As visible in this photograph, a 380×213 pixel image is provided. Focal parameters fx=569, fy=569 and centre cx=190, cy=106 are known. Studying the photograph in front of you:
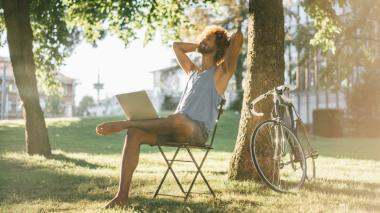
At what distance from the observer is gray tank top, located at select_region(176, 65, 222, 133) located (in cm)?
610

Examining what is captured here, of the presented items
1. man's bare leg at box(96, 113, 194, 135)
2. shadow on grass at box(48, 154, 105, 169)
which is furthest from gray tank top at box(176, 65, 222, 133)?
shadow on grass at box(48, 154, 105, 169)

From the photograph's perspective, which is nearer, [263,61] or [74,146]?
[263,61]

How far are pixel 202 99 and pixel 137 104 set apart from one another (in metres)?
0.71

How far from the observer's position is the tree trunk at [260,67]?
7812 millimetres

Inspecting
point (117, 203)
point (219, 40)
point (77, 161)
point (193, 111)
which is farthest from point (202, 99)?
point (77, 161)

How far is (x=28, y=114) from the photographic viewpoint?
1316cm

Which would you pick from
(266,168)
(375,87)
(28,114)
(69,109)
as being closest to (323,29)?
(28,114)

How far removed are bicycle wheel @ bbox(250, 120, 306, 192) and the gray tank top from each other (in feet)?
2.52

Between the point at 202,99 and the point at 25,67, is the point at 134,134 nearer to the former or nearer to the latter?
the point at 202,99

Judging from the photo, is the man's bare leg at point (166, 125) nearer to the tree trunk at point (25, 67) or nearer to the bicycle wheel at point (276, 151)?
the bicycle wheel at point (276, 151)

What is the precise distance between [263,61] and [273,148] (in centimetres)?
131

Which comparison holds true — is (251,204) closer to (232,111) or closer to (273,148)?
(273,148)

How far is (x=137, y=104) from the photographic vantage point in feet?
19.6

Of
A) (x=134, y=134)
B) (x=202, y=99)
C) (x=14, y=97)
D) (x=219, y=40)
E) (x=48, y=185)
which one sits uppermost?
(x=14, y=97)
